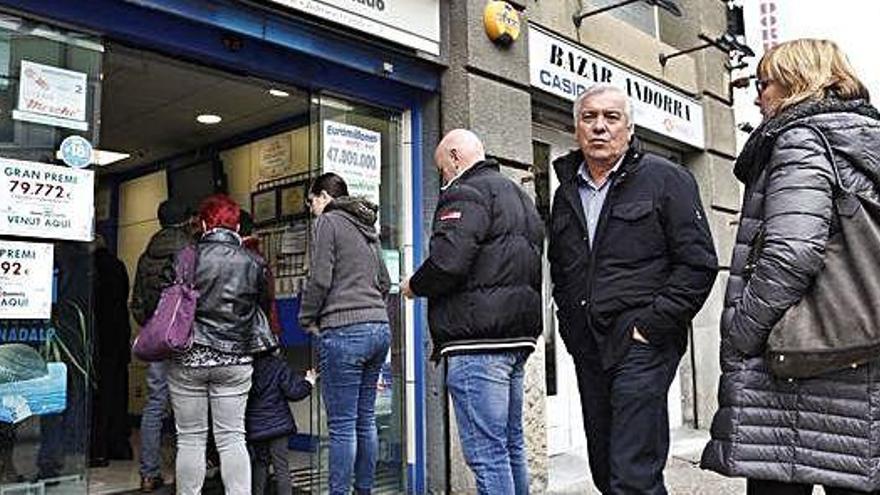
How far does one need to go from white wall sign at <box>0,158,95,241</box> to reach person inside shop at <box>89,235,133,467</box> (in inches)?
85.1

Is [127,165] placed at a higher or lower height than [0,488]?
higher

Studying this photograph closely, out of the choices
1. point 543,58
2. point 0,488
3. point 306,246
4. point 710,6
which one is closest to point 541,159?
point 543,58

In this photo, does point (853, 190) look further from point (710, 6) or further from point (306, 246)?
point (710, 6)

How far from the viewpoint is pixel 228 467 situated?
14.1 feet

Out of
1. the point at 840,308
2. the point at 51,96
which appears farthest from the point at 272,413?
the point at 840,308

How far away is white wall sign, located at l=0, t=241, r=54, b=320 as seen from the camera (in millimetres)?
3961

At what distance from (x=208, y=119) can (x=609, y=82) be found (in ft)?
11.9

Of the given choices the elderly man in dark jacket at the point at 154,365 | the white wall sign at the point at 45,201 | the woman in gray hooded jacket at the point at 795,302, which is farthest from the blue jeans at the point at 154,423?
the woman in gray hooded jacket at the point at 795,302

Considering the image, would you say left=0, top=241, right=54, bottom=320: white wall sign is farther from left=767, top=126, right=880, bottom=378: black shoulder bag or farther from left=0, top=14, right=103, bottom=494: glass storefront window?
left=767, top=126, right=880, bottom=378: black shoulder bag

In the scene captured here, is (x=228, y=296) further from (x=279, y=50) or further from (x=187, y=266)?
(x=279, y=50)

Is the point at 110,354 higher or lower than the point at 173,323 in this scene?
lower

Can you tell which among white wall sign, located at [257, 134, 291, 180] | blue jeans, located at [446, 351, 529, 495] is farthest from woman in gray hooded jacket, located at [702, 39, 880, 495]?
white wall sign, located at [257, 134, 291, 180]

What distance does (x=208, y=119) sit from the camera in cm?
781

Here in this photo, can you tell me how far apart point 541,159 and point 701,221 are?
395 centimetres
